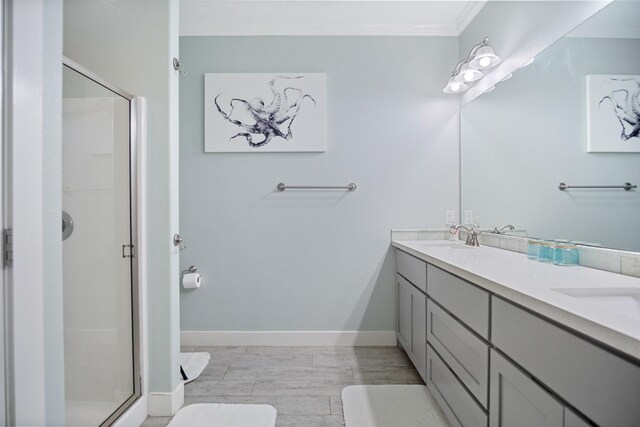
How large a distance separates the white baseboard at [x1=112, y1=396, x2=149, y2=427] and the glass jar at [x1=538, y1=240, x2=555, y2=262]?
6.64ft

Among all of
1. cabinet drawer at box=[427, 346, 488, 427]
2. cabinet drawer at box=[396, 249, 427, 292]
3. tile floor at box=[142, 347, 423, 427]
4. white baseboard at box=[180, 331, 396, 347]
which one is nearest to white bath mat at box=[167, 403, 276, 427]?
tile floor at box=[142, 347, 423, 427]

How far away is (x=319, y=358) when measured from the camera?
2.17 meters

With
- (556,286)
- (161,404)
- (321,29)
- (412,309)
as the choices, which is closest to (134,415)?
(161,404)

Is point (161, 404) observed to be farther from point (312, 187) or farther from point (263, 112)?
point (263, 112)

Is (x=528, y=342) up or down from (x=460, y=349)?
up

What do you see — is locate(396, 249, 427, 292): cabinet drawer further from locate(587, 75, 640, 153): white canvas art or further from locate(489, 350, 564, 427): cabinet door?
locate(587, 75, 640, 153): white canvas art

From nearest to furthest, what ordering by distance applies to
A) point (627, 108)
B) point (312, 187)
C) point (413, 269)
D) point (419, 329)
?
point (627, 108), point (419, 329), point (413, 269), point (312, 187)

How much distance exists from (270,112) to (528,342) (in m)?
2.08

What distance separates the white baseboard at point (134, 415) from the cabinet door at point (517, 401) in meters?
1.50

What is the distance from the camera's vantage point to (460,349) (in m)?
1.26

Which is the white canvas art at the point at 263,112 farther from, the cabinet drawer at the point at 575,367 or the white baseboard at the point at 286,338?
the cabinet drawer at the point at 575,367

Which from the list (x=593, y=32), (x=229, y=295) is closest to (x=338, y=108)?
(x=593, y=32)

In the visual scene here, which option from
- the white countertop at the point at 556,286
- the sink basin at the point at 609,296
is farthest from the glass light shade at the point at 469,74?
the sink basin at the point at 609,296

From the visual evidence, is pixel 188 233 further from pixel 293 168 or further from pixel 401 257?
pixel 401 257
